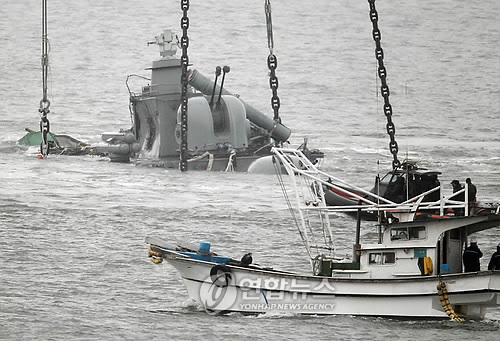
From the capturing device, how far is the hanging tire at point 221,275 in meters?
33.6

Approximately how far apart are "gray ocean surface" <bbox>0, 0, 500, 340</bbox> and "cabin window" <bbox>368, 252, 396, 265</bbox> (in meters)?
1.49

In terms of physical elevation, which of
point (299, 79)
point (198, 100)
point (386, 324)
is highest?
point (299, 79)

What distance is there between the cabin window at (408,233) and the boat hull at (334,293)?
4.08 ft

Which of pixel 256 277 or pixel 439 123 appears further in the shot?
pixel 439 123

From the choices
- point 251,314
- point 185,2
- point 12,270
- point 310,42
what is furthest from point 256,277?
point 310,42

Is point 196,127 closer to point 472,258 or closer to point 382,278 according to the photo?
point 382,278

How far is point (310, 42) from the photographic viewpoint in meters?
196

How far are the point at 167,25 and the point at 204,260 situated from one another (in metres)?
167

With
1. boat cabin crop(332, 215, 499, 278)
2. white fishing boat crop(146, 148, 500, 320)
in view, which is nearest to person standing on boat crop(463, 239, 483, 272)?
white fishing boat crop(146, 148, 500, 320)

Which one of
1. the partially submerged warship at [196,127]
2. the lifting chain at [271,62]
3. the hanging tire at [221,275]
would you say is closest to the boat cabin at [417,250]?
the hanging tire at [221,275]

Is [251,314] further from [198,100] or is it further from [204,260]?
[198,100]

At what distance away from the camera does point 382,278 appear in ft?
107

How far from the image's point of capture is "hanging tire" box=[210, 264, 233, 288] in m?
33.6

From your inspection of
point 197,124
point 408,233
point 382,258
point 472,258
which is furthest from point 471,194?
point 197,124
